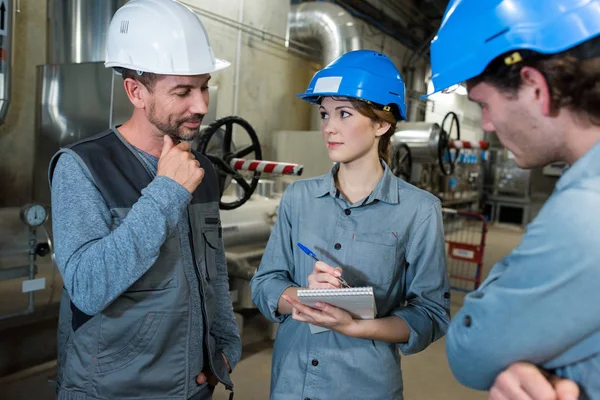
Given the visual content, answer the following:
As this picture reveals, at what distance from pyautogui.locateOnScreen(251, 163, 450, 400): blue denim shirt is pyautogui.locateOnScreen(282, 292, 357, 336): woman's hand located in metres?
0.14

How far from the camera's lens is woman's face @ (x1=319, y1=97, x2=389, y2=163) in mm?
1271

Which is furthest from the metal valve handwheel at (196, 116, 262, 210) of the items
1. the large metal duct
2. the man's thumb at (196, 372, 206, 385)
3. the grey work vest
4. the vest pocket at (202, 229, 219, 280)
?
the man's thumb at (196, 372, 206, 385)

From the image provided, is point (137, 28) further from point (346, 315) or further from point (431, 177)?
point (431, 177)

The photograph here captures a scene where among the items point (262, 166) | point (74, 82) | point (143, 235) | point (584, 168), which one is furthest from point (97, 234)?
point (262, 166)

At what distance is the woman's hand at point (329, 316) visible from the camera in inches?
39.8

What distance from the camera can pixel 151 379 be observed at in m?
1.08

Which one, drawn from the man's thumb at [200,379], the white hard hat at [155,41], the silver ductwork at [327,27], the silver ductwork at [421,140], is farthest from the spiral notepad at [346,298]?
the silver ductwork at [327,27]

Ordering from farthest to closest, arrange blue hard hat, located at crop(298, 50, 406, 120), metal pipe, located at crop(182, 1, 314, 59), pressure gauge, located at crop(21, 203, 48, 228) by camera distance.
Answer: metal pipe, located at crop(182, 1, 314, 59) < pressure gauge, located at crop(21, 203, 48, 228) < blue hard hat, located at crop(298, 50, 406, 120)

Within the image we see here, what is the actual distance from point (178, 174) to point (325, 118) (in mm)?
528

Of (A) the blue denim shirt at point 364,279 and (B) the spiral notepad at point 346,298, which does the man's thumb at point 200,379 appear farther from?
(B) the spiral notepad at point 346,298

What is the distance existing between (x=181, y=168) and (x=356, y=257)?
1.71ft

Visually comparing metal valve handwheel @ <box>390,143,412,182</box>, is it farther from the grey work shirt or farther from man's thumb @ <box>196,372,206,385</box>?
the grey work shirt

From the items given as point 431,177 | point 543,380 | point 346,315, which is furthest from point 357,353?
point 431,177

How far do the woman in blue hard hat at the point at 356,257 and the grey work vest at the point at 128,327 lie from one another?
26 centimetres
